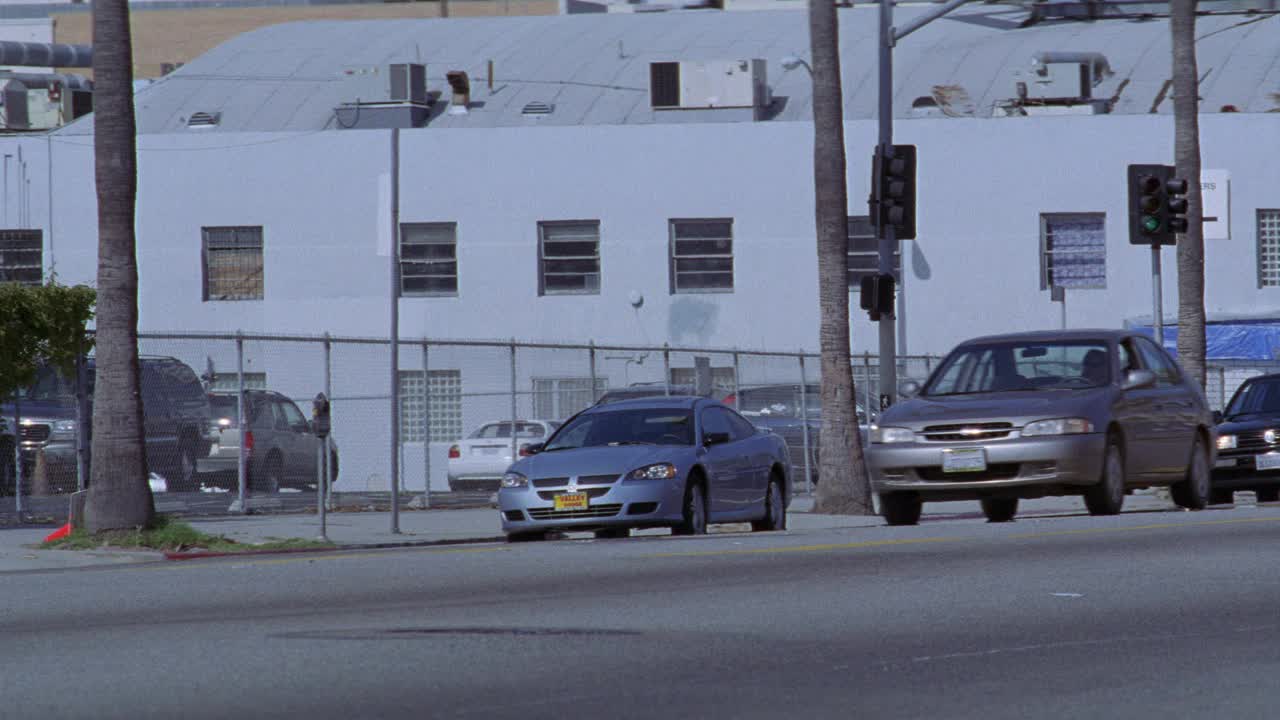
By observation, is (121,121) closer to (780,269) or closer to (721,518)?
(721,518)

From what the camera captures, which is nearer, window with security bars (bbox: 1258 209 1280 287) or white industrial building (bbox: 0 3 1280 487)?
window with security bars (bbox: 1258 209 1280 287)

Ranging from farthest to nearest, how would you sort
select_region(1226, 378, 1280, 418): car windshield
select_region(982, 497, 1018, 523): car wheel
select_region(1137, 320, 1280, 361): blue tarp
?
select_region(1137, 320, 1280, 361): blue tarp → select_region(1226, 378, 1280, 418): car windshield → select_region(982, 497, 1018, 523): car wheel

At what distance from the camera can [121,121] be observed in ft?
59.0

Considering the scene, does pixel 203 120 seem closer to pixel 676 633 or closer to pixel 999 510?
pixel 999 510

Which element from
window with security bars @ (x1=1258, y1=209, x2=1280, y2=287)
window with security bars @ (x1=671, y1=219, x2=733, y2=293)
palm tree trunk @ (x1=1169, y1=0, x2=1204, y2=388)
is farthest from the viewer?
window with security bars @ (x1=671, y1=219, x2=733, y2=293)

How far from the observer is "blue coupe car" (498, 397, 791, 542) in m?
18.0

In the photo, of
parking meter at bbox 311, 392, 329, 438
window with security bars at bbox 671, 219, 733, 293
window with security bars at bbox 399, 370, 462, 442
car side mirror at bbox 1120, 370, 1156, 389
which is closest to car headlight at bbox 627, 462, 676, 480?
parking meter at bbox 311, 392, 329, 438

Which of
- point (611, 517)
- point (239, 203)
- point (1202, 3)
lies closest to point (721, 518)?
point (611, 517)

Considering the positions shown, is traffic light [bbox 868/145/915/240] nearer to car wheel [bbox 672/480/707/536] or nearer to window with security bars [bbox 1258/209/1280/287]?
car wheel [bbox 672/480/707/536]

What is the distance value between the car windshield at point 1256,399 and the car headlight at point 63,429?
13852 mm

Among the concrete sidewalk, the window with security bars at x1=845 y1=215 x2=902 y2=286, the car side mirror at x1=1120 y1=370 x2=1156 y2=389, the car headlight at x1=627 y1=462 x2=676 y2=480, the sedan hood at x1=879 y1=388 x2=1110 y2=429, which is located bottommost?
the concrete sidewalk

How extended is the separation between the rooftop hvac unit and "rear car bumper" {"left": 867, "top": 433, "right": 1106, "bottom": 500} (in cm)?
2770

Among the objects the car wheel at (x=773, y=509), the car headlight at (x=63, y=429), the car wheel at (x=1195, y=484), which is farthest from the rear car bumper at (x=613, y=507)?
the car headlight at (x=63, y=429)

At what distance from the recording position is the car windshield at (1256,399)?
82.2 feet
